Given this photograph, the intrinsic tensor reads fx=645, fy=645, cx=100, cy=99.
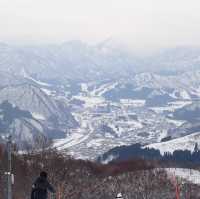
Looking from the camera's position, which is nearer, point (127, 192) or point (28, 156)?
point (28, 156)

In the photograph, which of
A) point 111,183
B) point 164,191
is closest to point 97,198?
point 164,191

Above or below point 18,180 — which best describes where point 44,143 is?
above

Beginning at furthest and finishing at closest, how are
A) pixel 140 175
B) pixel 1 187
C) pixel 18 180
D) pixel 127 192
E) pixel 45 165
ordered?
pixel 140 175 → pixel 127 192 → pixel 45 165 → pixel 18 180 → pixel 1 187

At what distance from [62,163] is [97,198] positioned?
1140cm

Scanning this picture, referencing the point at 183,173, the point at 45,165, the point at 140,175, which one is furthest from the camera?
the point at 183,173

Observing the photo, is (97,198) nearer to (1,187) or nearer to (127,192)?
(127,192)

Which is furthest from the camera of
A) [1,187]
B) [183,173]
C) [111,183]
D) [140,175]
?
[183,173]

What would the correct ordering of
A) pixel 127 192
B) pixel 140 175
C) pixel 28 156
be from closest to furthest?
pixel 28 156, pixel 127 192, pixel 140 175

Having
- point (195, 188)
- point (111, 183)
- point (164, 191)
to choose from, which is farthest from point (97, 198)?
point (195, 188)

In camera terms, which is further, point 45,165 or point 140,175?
point 140,175

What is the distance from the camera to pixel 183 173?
166 metres

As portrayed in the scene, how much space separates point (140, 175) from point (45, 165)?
157 feet

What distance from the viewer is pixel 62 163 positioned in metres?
108

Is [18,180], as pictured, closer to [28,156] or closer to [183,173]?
[28,156]
